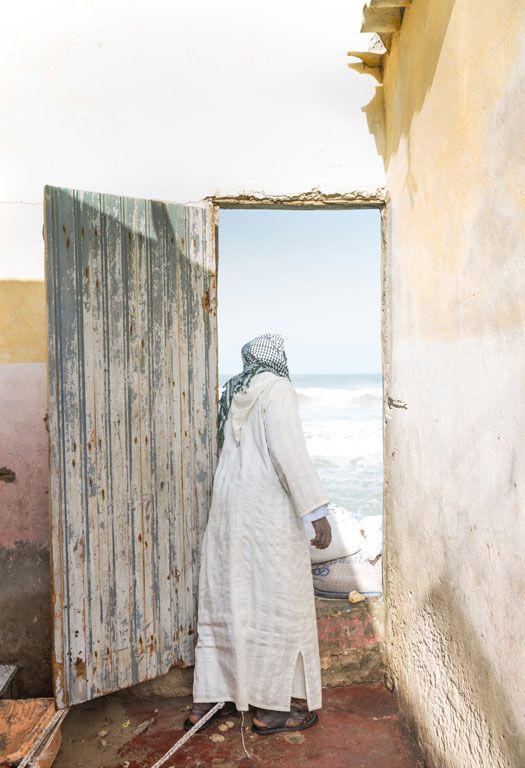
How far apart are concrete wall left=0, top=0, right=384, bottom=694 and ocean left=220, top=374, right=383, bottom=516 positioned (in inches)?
294

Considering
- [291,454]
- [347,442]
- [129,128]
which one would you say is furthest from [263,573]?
[347,442]

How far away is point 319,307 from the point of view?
2733 cm

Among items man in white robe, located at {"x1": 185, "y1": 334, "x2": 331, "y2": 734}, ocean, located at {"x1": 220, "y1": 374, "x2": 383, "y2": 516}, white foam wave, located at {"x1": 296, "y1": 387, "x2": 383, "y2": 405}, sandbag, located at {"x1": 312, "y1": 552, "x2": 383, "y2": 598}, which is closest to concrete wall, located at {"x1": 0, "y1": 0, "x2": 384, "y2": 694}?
man in white robe, located at {"x1": 185, "y1": 334, "x2": 331, "y2": 734}

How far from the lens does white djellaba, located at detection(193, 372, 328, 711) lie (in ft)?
9.04

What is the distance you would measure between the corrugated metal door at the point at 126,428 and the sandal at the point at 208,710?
0.80 ft

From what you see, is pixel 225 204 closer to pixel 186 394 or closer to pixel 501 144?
pixel 186 394

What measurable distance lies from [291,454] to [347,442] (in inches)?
560

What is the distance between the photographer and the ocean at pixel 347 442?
11538mm

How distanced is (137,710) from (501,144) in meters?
3.24

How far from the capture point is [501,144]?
1.75 meters

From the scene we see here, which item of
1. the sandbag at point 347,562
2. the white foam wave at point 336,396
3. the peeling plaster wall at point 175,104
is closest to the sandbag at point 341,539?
the sandbag at point 347,562

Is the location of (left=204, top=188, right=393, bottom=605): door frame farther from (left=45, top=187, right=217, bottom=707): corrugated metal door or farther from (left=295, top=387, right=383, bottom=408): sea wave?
(left=295, top=387, right=383, bottom=408): sea wave

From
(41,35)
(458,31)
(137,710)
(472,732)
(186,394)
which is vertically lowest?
(137,710)

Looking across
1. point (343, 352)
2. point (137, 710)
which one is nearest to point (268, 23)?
point (137, 710)
